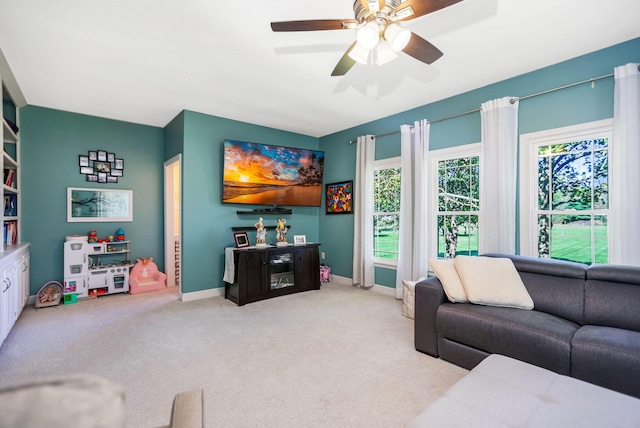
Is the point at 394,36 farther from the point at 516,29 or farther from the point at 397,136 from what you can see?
the point at 397,136

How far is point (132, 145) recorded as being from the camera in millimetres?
4754

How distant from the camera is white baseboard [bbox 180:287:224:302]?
4148 millimetres

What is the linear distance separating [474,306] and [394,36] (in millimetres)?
2083

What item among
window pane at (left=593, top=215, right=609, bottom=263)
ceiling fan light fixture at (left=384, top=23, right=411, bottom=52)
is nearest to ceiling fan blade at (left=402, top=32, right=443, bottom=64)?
ceiling fan light fixture at (left=384, top=23, right=411, bottom=52)

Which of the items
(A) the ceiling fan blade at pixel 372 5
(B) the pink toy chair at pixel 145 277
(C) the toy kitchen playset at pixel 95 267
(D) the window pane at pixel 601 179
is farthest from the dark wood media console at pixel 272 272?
(D) the window pane at pixel 601 179

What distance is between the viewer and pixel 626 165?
2520 mm

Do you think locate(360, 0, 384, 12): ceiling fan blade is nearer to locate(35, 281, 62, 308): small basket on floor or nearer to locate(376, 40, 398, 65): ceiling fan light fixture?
locate(376, 40, 398, 65): ceiling fan light fixture

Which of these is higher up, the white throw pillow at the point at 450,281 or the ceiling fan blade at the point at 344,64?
the ceiling fan blade at the point at 344,64

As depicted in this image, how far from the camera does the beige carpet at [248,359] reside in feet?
6.12

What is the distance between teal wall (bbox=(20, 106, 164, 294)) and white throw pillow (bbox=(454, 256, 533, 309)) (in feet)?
15.4

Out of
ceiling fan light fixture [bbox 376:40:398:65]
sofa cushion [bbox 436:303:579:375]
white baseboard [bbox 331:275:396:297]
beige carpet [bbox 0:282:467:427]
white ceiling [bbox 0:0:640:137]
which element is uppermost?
white ceiling [bbox 0:0:640:137]

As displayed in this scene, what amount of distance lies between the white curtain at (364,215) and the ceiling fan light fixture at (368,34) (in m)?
2.87

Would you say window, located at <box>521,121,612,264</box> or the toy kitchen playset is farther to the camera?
the toy kitchen playset

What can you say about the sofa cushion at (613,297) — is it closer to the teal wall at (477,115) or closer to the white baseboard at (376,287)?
the teal wall at (477,115)
